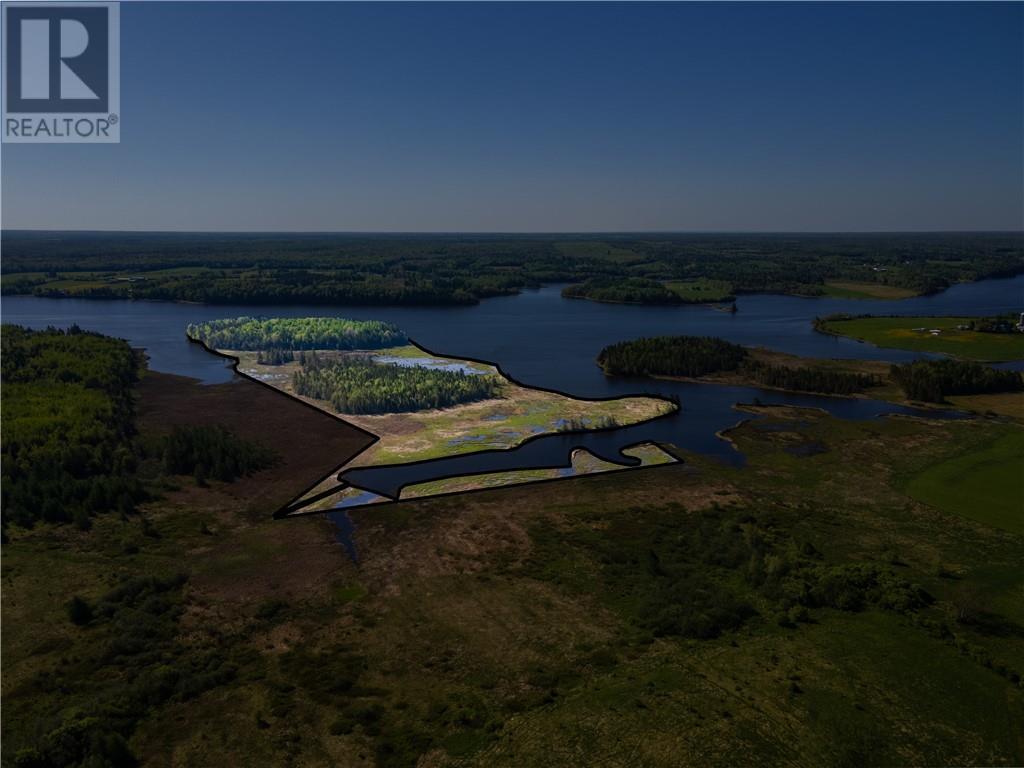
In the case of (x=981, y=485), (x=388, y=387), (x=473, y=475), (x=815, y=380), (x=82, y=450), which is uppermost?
(x=815, y=380)

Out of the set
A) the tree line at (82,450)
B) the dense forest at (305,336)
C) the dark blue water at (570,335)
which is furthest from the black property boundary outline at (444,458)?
the dense forest at (305,336)

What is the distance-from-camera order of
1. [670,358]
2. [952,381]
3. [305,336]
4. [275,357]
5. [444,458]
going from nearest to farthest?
[444,458]
[952,381]
[670,358]
[275,357]
[305,336]

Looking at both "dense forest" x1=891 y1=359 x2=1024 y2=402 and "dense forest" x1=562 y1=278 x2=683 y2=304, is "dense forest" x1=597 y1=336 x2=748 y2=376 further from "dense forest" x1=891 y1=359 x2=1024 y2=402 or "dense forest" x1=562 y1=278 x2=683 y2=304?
"dense forest" x1=562 y1=278 x2=683 y2=304

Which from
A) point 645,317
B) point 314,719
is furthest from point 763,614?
point 645,317

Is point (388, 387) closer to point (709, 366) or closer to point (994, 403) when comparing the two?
point (709, 366)

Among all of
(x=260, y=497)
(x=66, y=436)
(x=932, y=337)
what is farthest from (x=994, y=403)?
(x=66, y=436)

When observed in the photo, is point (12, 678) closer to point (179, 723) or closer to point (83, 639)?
point (83, 639)
